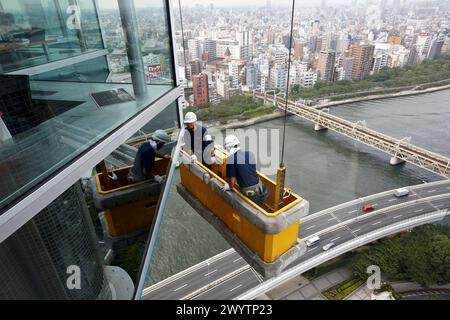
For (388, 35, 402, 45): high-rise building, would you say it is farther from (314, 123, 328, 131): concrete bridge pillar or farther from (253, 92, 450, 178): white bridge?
(314, 123, 328, 131): concrete bridge pillar

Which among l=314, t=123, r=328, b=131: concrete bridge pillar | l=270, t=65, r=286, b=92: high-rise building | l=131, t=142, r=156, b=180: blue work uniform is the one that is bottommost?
l=314, t=123, r=328, b=131: concrete bridge pillar

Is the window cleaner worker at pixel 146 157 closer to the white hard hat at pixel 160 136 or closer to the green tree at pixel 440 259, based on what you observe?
the white hard hat at pixel 160 136

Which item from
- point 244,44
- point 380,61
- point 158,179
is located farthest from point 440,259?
point 244,44

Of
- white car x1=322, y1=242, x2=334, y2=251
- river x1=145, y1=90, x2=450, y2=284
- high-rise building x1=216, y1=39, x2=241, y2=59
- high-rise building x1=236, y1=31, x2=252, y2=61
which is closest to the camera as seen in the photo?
white car x1=322, y1=242, x2=334, y2=251

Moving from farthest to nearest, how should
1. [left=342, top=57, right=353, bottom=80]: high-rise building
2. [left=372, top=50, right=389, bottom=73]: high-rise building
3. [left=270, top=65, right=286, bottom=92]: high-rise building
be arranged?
[left=372, top=50, right=389, bottom=73]: high-rise building, [left=342, top=57, right=353, bottom=80]: high-rise building, [left=270, top=65, right=286, bottom=92]: high-rise building

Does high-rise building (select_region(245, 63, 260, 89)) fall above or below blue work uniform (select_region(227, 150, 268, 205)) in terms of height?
below

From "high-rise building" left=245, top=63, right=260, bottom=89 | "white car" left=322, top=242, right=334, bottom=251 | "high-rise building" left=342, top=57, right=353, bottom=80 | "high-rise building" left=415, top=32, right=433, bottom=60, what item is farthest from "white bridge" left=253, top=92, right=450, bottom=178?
Result: "high-rise building" left=415, top=32, right=433, bottom=60

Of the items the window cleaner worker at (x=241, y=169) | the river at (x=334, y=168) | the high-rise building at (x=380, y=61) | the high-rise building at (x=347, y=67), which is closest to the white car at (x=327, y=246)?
the river at (x=334, y=168)

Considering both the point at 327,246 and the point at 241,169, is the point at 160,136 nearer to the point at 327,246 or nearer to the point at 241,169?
the point at 241,169
